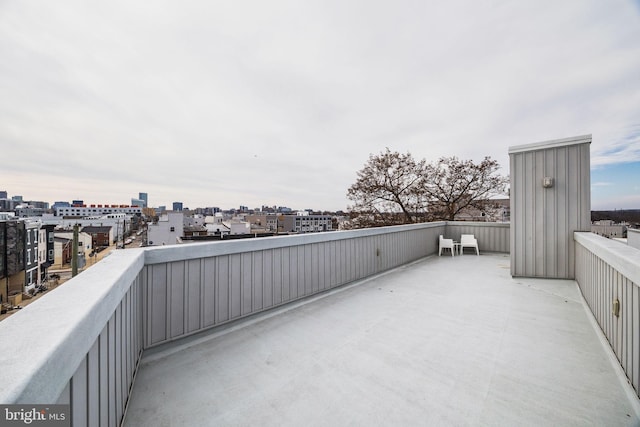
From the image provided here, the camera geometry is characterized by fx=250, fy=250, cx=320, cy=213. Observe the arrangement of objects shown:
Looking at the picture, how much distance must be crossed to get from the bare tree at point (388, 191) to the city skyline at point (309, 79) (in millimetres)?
1233

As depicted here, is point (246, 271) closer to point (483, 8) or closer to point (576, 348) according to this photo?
point (576, 348)

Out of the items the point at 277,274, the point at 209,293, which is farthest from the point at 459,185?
the point at 209,293

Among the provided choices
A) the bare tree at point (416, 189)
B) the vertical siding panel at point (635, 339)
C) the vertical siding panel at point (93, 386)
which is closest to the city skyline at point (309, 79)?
the bare tree at point (416, 189)

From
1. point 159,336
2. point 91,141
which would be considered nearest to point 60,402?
point 159,336

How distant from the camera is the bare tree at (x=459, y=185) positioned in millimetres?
9906

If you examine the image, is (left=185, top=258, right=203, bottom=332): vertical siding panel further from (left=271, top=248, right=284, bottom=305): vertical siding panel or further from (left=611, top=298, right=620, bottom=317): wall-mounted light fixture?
(left=611, top=298, right=620, bottom=317): wall-mounted light fixture

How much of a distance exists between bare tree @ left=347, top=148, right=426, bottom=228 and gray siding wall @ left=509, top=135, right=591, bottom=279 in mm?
5791

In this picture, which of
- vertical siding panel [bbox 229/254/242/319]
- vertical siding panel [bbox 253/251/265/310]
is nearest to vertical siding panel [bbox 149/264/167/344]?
vertical siding panel [bbox 229/254/242/319]

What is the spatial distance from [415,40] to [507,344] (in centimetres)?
572

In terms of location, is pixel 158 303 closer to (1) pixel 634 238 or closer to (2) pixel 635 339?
(2) pixel 635 339

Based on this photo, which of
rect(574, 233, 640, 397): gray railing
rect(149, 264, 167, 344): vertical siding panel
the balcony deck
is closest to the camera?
the balcony deck

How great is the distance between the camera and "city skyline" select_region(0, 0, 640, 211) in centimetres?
424

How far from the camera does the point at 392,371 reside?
185 cm

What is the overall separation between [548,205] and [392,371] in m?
→ 4.26
